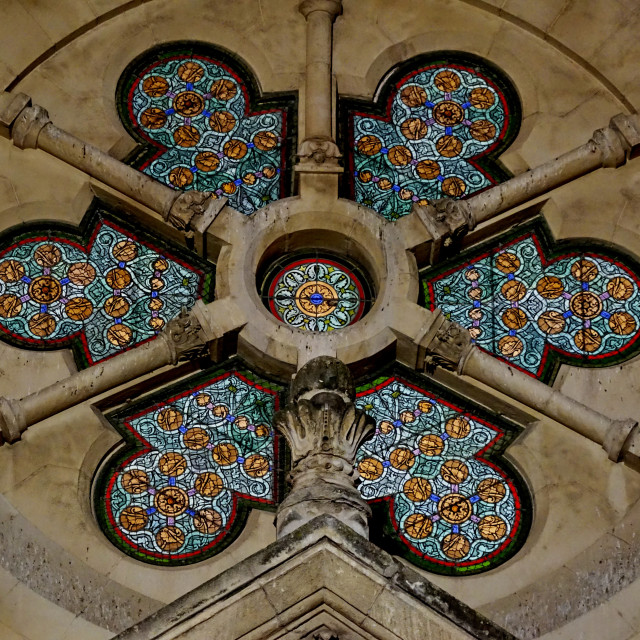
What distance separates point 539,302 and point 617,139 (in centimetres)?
162

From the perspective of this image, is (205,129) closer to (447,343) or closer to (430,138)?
(430,138)

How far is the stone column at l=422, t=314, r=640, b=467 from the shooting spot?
1962 centimetres

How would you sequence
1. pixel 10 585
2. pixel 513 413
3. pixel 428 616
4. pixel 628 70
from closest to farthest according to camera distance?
pixel 428 616
pixel 10 585
pixel 513 413
pixel 628 70

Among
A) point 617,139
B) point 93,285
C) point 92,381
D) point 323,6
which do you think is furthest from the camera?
point 323,6

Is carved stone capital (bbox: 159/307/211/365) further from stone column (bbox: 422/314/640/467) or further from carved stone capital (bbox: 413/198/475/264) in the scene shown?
carved stone capital (bbox: 413/198/475/264)

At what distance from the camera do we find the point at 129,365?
2002 centimetres

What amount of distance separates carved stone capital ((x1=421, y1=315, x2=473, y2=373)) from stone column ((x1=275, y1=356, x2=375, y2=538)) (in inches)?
82.1

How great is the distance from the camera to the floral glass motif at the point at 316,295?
20969 mm

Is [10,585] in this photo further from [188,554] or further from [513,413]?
[513,413]

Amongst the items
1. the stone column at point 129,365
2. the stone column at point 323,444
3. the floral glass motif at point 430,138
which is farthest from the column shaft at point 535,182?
the stone column at point 323,444

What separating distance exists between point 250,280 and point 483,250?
2179 millimetres

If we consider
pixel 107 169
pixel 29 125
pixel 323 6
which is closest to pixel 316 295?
pixel 107 169

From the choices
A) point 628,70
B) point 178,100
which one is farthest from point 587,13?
point 178,100

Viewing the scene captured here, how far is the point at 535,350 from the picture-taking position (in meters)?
20.8
